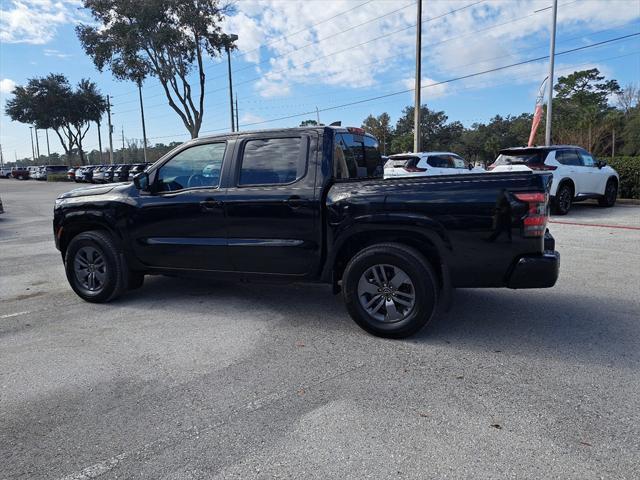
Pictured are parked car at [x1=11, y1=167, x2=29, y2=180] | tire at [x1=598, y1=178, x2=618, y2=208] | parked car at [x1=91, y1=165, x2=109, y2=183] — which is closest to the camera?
tire at [x1=598, y1=178, x2=618, y2=208]

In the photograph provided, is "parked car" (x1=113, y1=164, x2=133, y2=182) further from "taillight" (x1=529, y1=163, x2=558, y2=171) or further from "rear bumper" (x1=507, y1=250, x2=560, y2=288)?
"rear bumper" (x1=507, y1=250, x2=560, y2=288)

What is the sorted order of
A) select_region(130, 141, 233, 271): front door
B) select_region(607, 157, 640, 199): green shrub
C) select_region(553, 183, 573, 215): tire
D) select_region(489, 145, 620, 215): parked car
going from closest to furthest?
select_region(130, 141, 233, 271): front door < select_region(489, 145, 620, 215): parked car < select_region(553, 183, 573, 215): tire < select_region(607, 157, 640, 199): green shrub

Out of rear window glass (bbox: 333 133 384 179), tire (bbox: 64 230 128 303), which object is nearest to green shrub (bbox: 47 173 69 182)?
tire (bbox: 64 230 128 303)

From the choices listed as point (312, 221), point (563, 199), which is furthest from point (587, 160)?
point (312, 221)

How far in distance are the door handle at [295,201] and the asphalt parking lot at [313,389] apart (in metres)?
1.16

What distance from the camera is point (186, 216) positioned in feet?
16.3

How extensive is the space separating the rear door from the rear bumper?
1.73 metres

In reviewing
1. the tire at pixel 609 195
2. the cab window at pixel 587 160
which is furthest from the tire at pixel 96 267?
the tire at pixel 609 195

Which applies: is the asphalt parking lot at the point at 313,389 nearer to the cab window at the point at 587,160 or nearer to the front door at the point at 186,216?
the front door at the point at 186,216

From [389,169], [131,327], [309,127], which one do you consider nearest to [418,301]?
[309,127]

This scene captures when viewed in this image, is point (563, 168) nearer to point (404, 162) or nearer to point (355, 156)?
point (404, 162)

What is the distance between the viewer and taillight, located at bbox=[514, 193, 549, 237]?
379 centimetres

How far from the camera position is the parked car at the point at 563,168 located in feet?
39.7

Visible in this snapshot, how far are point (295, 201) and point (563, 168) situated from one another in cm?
1018
